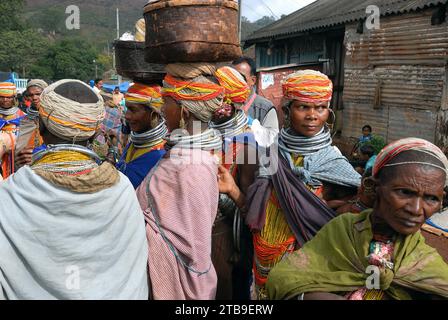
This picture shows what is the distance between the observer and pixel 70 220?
1984 mm

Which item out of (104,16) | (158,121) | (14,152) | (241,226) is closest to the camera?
(241,226)

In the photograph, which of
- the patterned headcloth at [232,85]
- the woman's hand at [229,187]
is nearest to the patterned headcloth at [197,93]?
the woman's hand at [229,187]

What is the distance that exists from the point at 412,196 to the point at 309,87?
3.60 ft

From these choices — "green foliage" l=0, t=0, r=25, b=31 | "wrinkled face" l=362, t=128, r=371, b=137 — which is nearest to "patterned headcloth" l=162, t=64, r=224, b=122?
"wrinkled face" l=362, t=128, r=371, b=137

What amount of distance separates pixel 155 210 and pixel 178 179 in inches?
8.6

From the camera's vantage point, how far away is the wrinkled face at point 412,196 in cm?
192

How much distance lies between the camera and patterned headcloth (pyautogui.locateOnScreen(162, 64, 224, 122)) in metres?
2.63

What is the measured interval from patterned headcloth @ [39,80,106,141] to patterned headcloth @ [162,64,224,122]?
0.62 metres

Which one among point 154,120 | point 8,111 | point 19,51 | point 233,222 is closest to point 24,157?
point 154,120

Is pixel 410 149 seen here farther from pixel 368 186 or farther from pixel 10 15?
pixel 10 15

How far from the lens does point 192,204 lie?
91.3 inches

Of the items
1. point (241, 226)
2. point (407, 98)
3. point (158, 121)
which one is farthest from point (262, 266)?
point (407, 98)

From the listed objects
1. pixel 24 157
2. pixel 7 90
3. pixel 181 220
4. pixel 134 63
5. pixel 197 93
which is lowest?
pixel 181 220
